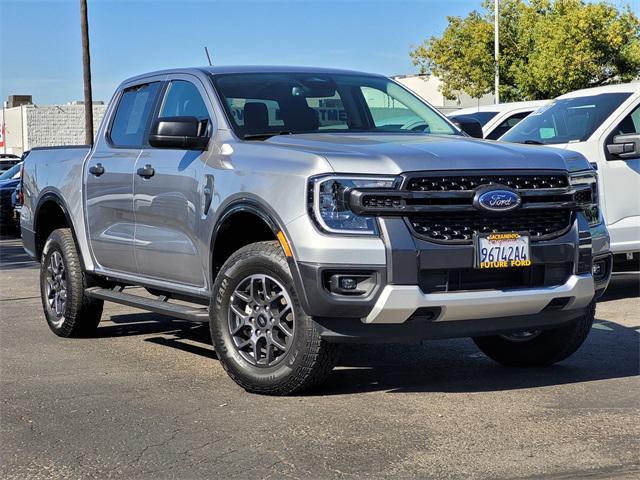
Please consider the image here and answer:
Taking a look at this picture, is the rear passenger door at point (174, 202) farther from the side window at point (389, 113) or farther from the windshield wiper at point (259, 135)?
the side window at point (389, 113)

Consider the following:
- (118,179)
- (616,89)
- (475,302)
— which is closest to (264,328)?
(475,302)

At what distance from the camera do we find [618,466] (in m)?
4.61

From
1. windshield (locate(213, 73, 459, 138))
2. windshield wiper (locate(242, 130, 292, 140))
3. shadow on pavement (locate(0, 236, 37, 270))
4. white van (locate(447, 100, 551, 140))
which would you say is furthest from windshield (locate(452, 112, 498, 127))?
windshield wiper (locate(242, 130, 292, 140))

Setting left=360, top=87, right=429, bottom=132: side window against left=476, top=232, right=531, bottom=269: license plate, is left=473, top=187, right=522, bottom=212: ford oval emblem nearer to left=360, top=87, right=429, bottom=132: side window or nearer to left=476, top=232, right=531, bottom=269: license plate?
left=476, top=232, right=531, bottom=269: license plate

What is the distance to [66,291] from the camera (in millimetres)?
8289

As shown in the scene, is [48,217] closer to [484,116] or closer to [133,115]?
[133,115]

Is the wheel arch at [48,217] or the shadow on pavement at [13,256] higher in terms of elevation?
the wheel arch at [48,217]

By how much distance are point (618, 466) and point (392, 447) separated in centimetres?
99

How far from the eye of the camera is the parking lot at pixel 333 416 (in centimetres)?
470

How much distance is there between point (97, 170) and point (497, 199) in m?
3.32

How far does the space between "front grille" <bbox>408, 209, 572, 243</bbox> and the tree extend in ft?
128

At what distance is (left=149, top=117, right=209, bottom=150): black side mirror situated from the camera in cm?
657

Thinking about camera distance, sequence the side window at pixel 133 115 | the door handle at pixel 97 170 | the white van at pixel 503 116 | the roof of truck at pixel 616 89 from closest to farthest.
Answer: the side window at pixel 133 115, the door handle at pixel 97 170, the roof of truck at pixel 616 89, the white van at pixel 503 116

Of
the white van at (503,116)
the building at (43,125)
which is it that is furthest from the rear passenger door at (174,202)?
the building at (43,125)
